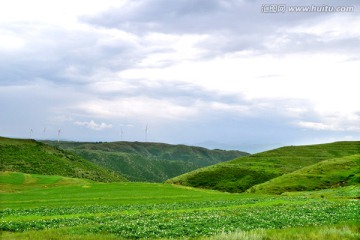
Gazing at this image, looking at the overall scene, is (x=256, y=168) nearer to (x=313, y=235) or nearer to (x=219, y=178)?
(x=219, y=178)

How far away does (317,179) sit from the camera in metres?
117

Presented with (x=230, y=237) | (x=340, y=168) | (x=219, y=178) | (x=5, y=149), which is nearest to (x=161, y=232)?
(x=230, y=237)

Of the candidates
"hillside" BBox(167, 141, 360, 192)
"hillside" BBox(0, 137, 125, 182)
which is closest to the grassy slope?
"hillside" BBox(167, 141, 360, 192)

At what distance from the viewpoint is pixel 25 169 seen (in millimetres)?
162500

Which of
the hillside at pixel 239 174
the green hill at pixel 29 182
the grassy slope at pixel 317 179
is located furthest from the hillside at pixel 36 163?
the grassy slope at pixel 317 179

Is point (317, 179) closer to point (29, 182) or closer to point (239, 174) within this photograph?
point (239, 174)

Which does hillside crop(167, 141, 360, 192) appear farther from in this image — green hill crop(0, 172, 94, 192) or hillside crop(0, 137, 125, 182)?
green hill crop(0, 172, 94, 192)

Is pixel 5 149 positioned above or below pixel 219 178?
above

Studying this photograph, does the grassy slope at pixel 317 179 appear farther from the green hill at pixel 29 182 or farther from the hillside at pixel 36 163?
the hillside at pixel 36 163

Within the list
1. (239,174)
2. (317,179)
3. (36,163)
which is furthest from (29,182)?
(239,174)

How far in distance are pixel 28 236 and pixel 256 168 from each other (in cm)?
16298

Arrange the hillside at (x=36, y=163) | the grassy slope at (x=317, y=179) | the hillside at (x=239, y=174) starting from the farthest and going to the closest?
the hillside at (x=36, y=163) < the hillside at (x=239, y=174) < the grassy slope at (x=317, y=179)

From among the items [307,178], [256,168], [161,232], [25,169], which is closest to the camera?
[161,232]

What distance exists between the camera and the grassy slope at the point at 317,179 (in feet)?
363
